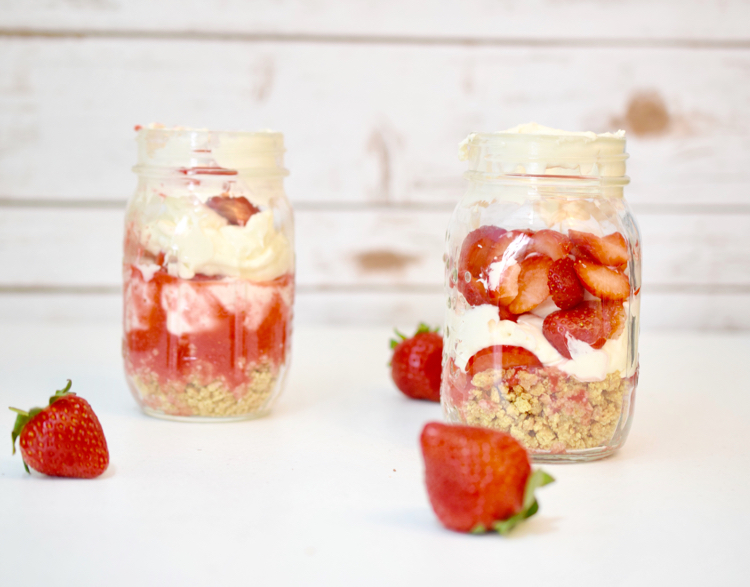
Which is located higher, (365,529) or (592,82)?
(592,82)

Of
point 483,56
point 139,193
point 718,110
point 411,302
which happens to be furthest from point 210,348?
point 718,110

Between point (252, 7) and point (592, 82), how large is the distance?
0.67m

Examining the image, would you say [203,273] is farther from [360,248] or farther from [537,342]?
[360,248]

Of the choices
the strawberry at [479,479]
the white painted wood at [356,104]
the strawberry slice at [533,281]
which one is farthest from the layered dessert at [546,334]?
the white painted wood at [356,104]

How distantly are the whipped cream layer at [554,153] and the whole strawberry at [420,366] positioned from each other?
0.29 m

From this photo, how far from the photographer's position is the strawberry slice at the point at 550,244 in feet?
2.41

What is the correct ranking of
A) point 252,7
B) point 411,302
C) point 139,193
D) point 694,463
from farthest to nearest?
point 411,302, point 252,7, point 139,193, point 694,463

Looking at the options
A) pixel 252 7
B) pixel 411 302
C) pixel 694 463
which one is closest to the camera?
pixel 694 463

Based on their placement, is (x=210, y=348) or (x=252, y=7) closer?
(x=210, y=348)

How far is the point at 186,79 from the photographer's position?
5.18ft

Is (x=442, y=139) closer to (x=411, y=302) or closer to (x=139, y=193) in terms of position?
(x=411, y=302)

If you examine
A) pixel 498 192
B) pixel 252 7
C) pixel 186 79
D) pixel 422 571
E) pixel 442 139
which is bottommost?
pixel 422 571

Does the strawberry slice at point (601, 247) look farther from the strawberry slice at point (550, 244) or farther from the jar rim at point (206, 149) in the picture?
the jar rim at point (206, 149)

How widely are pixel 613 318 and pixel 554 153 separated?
6.3 inches
